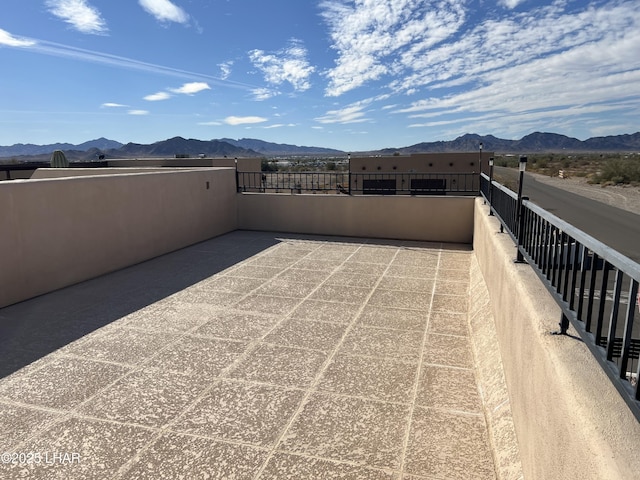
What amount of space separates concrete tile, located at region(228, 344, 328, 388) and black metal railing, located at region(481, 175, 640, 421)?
2068mm

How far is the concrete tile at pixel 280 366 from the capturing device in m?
3.89

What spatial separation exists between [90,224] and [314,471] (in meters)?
6.04

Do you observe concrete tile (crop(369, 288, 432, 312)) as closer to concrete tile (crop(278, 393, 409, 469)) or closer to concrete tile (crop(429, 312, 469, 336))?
concrete tile (crop(429, 312, 469, 336))

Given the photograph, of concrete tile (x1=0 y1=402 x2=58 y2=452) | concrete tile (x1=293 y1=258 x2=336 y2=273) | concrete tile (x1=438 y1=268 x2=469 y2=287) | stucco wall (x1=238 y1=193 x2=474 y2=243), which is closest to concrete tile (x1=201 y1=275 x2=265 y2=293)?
concrete tile (x1=293 y1=258 x2=336 y2=273)

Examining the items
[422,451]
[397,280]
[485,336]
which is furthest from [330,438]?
[397,280]

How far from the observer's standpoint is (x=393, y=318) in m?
5.37

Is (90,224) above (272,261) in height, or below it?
above

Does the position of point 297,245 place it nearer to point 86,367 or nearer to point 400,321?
point 400,321

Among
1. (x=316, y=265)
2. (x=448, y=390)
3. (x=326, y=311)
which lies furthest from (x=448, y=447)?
(x=316, y=265)

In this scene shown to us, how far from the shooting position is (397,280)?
275 inches

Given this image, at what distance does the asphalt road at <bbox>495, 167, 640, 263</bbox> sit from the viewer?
16375mm

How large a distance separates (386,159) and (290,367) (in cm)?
2437

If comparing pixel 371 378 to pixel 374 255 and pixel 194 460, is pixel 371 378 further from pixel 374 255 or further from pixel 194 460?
pixel 374 255

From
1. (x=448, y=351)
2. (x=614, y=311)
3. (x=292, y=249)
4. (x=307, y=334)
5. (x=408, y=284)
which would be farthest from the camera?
(x=292, y=249)
